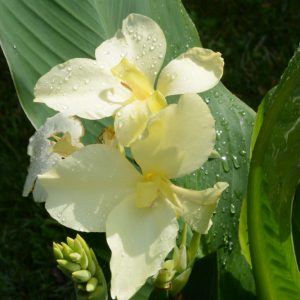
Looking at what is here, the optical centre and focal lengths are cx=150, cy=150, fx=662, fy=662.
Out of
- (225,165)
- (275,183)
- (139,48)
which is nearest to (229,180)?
(225,165)

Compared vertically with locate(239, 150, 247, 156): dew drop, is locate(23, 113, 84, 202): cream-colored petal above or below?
above

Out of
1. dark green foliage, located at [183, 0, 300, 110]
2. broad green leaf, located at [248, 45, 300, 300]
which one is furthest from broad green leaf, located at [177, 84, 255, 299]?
dark green foliage, located at [183, 0, 300, 110]

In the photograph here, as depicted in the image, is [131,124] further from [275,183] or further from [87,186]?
[275,183]

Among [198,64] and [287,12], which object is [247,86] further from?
[198,64]

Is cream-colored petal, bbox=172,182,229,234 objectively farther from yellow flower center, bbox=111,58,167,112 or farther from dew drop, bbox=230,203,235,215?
dew drop, bbox=230,203,235,215

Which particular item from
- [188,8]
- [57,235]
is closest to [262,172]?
[57,235]

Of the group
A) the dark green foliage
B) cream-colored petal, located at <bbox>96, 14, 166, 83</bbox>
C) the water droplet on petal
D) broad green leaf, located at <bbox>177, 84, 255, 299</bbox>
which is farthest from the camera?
the dark green foliage
